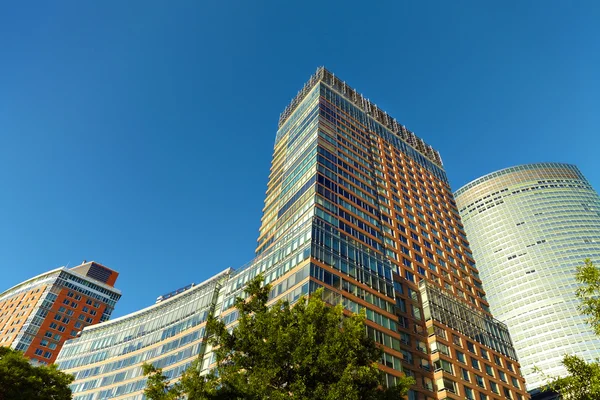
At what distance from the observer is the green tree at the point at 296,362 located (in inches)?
880

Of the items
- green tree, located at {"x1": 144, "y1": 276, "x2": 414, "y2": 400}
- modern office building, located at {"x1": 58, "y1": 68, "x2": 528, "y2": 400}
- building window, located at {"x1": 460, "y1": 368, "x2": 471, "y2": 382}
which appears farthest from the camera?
building window, located at {"x1": 460, "y1": 368, "x2": 471, "y2": 382}

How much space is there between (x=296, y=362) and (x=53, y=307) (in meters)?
116

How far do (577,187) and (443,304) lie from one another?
172 meters

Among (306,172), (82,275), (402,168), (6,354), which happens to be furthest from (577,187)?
(6,354)

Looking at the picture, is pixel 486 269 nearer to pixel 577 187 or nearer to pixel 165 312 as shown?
pixel 577 187

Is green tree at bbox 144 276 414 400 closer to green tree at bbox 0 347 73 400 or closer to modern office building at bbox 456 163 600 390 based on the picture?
green tree at bbox 0 347 73 400

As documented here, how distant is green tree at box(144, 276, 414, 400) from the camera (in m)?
22.4

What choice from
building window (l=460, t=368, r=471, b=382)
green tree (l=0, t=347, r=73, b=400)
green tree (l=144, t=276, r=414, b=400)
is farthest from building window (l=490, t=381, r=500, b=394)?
green tree (l=0, t=347, r=73, b=400)

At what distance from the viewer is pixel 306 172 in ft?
240

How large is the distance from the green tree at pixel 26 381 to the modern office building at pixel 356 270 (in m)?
23.6

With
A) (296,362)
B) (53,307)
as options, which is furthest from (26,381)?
(53,307)

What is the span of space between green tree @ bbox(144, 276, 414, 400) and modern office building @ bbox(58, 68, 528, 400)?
23780 mm

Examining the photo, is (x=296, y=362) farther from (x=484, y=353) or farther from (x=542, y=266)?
(x=542, y=266)

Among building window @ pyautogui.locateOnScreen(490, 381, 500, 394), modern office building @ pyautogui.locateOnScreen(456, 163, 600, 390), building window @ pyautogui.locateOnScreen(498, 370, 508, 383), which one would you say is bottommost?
building window @ pyautogui.locateOnScreen(490, 381, 500, 394)
